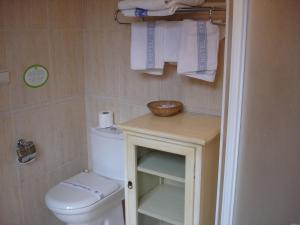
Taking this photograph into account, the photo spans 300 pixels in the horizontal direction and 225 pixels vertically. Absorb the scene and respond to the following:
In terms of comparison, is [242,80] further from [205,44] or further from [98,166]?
[98,166]

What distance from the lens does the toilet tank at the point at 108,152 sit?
6.81 feet

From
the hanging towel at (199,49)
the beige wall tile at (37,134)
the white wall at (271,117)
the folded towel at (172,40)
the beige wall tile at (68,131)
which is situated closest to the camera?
the white wall at (271,117)

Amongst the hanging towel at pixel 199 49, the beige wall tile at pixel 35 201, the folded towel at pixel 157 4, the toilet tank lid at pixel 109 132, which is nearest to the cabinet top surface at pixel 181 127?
the hanging towel at pixel 199 49

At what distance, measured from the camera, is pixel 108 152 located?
2125 mm

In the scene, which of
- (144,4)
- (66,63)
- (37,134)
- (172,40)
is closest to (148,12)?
(144,4)

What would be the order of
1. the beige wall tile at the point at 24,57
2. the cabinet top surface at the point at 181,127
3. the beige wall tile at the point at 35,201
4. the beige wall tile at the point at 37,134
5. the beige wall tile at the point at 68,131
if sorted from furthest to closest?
1. the beige wall tile at the point at 68,131
2. the beige wall tile at the point at 35,201
3. the beige wall tile at the point at 37,134
4. the beige wall tile at the point at 24,57
5. the cabinet top surface at the point at 181,127

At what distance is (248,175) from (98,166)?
54.8 inches

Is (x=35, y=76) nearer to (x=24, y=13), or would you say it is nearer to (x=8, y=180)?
(x=24, y=13)

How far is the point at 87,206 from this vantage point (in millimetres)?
1842

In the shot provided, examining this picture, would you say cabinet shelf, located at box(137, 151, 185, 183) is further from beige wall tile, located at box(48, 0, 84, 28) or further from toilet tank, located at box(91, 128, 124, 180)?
beige wall tile, located at box(48, 0, 84, 28)

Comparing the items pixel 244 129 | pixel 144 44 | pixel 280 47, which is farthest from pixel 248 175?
pixel 144 44

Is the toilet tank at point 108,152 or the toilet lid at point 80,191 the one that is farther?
the toilet tank at point 108,152

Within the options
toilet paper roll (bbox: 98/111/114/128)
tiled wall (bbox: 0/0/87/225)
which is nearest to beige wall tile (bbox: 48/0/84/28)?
tiled wall (bbox: 0/0/87/225)

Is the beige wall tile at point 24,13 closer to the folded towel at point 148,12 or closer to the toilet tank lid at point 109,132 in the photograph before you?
the folded towel at point 148,12
